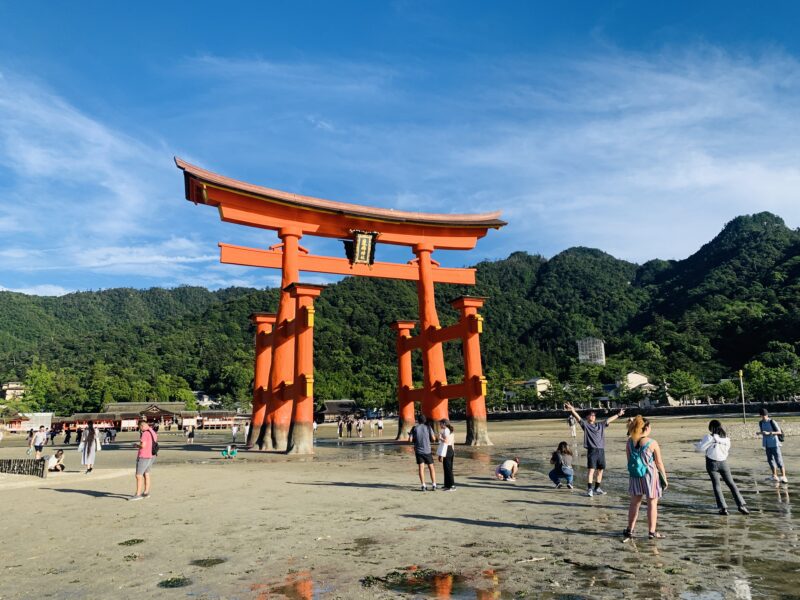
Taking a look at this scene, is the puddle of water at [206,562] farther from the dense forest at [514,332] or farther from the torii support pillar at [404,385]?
the dense forest at [514,332]

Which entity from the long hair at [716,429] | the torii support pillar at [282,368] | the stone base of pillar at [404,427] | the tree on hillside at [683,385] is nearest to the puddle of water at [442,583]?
the long hair at [716,429]

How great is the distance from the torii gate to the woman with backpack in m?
13.5

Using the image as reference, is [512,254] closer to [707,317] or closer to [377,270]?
[707,317]

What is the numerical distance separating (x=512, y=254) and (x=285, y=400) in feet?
489

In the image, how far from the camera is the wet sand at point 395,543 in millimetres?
4551

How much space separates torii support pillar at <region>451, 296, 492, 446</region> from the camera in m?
21.2

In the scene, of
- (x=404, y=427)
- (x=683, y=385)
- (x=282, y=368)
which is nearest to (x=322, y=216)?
(x=282, y=368)

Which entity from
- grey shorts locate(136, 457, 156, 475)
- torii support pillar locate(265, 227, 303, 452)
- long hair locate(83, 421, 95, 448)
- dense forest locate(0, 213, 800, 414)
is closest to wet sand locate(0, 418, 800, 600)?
grey shorts locate(136, 457, 156, 475)

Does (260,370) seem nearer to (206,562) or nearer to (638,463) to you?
(206,562)

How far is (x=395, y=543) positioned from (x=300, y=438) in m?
13.6

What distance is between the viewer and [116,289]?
171 meters

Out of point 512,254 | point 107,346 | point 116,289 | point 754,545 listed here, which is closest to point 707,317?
point 512,254

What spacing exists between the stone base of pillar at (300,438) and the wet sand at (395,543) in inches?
305

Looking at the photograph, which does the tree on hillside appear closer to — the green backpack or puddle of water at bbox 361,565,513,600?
the green backpack
